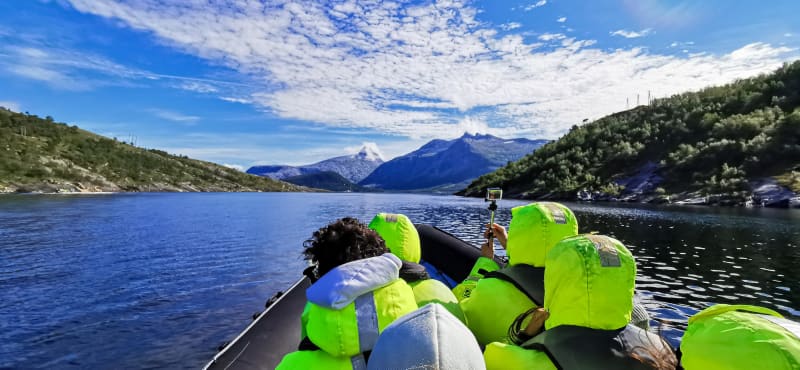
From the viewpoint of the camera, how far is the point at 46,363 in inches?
317

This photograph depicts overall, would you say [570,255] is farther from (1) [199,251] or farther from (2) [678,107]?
(2) [678,107]

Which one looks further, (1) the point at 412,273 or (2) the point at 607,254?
(1) the point at 412,273

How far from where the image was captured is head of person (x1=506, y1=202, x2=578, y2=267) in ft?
14.0

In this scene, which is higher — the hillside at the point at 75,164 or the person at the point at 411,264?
the hillside at the point at 75,164

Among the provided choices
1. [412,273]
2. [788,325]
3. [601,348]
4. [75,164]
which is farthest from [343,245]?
[75,164]

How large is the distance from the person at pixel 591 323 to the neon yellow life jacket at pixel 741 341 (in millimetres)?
750

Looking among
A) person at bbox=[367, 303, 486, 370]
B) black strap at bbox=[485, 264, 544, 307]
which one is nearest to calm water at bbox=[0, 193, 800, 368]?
black strap at bbox=[485, 264, 544, 307]

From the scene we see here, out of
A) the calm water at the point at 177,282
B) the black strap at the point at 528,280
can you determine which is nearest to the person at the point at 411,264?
the black strap at the point at 528,280

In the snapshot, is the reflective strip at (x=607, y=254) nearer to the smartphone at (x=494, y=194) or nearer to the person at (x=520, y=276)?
the person at (x=520, y=276)

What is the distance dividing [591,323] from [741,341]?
3.83ft

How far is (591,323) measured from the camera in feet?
9.86

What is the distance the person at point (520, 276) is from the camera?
4.26m

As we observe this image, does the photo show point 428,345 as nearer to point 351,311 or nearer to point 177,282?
point 351,311

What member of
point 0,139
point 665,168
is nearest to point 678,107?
point 665,168
